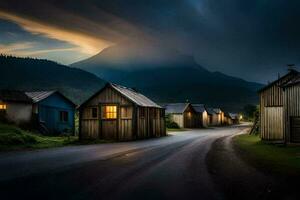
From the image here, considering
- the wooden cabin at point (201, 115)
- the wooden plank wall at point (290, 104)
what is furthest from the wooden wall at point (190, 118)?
the wooden plank wall at point (290, 104)

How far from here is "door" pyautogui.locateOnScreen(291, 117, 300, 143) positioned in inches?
995

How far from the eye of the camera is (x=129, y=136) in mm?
35156

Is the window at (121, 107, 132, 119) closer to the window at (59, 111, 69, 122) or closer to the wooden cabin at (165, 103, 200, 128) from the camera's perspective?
the window at (59, 111, 69, 122)

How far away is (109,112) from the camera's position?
119 ft

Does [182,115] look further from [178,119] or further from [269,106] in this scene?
[269,106]

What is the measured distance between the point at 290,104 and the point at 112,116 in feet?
59.8

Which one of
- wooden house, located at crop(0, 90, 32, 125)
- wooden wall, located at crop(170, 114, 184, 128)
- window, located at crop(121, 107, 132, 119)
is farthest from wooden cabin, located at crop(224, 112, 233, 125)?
wooden house, located at crop(0, 90, 32, 125)

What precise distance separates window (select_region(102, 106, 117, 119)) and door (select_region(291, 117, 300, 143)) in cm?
1798

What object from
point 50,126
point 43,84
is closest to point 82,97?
point 43,84

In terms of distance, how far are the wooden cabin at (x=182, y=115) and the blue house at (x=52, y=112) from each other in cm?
2957

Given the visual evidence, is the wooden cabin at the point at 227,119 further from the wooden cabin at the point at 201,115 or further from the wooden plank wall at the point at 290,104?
the wooden plank wall at the point at 290,104

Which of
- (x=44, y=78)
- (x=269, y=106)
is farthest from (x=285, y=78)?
(x=44, y=78)

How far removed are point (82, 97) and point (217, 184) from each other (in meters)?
129

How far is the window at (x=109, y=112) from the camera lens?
35938 millimetres
